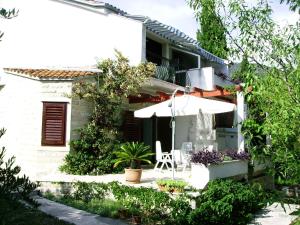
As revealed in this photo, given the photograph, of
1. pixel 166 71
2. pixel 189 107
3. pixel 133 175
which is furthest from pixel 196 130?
pixel 133 175

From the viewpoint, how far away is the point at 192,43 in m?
24.2

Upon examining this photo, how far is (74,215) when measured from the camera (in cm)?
1008

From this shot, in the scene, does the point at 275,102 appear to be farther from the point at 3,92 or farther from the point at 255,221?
the point at 3,92

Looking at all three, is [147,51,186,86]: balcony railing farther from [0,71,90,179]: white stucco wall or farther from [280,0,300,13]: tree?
[280,0,300,13]: tree

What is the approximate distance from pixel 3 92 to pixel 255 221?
12981 millimetres

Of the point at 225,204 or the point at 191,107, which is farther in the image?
the point at 191,107

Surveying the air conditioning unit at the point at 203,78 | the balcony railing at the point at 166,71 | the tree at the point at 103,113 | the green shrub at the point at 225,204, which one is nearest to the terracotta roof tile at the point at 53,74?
the tree at the point at 103,113

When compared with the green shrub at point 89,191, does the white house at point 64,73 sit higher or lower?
higher

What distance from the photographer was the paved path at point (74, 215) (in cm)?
944

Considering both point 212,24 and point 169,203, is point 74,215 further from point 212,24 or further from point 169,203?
point 212,24

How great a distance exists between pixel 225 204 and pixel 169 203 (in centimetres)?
147

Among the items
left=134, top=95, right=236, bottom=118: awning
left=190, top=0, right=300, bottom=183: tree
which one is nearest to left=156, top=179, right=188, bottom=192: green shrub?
left=134, top=95, right=236, bottom=118: awning

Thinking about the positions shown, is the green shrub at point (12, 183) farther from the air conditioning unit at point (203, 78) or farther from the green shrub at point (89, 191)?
the air conditioning unit at point (203, 78)

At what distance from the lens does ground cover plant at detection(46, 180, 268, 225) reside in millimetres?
10102
